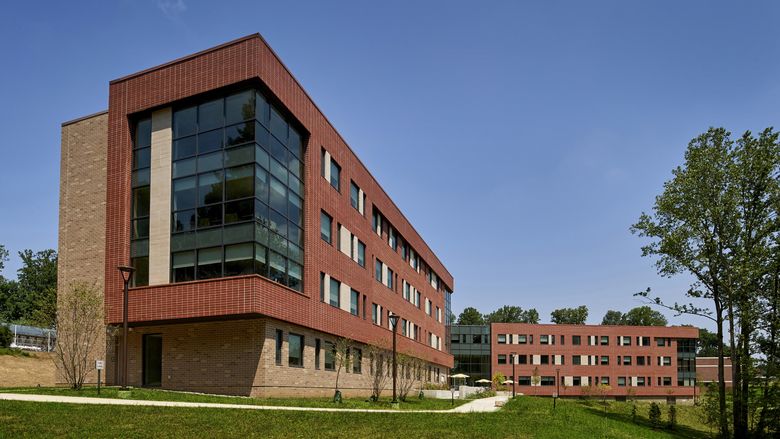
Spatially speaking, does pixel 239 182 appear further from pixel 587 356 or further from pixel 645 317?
pixel 645 317

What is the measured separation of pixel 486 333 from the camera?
9631 cm

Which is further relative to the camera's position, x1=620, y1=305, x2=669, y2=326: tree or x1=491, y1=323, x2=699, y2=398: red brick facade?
x1=620, y1=305, x2=669, y2=326: tree

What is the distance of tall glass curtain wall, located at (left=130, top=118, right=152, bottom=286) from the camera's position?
91.2 feet

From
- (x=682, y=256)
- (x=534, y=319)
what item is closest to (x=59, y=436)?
(x=682, y=256)

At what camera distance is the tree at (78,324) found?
25828 millimetres

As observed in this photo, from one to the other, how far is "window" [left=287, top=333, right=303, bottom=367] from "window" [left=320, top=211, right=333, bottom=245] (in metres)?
6.00

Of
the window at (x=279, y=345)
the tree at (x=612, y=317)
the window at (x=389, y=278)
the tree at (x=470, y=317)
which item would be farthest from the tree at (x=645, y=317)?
the window at (x=279, y=345)

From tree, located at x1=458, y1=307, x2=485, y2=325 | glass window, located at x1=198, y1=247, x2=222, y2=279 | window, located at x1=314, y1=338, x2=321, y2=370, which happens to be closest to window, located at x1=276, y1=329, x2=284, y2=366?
glass window, located at x1=198, y1=247, x2=222, y2=279

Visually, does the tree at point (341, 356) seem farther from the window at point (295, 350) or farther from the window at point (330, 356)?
the window at point (295, 350)

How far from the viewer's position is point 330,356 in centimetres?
3438

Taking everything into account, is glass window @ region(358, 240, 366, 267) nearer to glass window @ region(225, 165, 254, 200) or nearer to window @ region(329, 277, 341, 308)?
window @ region(329, 277, 341, 308)

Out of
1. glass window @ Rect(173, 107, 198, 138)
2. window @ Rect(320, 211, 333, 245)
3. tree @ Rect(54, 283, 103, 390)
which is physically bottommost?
tree @ Rect(54, 283, 103, 390)

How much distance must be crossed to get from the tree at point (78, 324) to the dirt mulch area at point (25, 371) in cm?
761

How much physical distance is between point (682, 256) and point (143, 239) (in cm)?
2644
